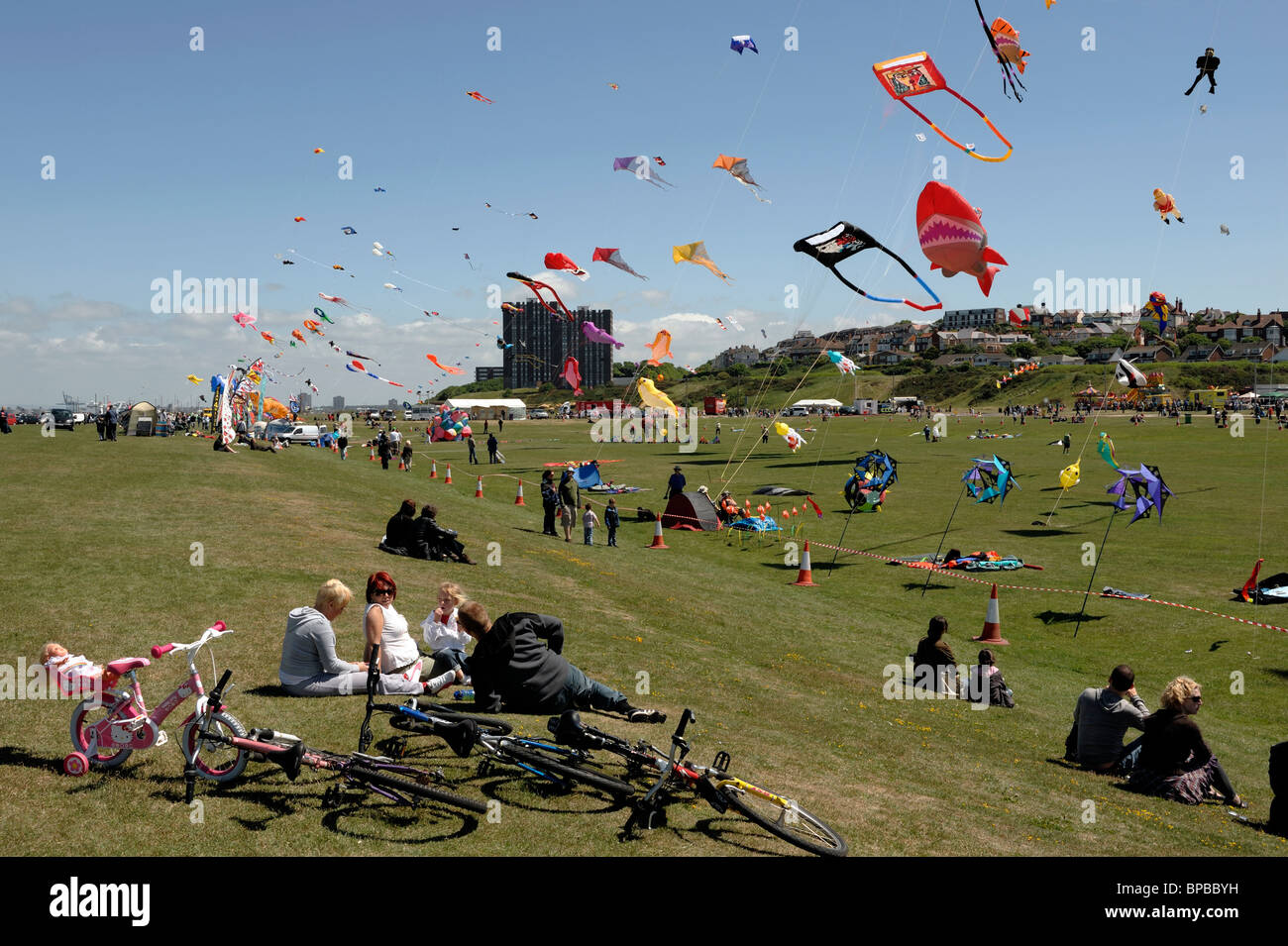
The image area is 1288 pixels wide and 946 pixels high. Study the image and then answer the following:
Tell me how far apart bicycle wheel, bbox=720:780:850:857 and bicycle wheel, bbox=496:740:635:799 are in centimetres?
91

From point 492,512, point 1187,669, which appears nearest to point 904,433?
point 492,512

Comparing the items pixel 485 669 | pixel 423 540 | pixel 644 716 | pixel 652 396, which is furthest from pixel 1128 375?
pixel 485 669

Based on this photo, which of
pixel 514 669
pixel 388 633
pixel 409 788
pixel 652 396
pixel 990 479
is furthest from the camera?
pixel 652 396

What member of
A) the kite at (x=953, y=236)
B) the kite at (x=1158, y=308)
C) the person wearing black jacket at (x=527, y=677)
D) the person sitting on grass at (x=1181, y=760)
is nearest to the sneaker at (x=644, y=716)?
the person wearing black jacket at (x=527, y=677)

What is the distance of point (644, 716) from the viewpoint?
364 inches

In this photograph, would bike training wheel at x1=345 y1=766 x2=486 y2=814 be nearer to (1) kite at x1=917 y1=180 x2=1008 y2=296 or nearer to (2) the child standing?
(1) kite at x1=917 y1=180 x2=1008 y2=296

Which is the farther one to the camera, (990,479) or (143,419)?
(143,419)

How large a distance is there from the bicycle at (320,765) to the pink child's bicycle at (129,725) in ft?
0.23

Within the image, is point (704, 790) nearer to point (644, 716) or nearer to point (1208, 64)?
point (644, 716)

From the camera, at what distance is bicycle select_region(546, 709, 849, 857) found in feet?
22.4

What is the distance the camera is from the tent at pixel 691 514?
31.8m

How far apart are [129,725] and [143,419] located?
5726 cm

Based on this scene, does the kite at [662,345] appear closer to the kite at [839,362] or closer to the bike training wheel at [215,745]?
the kite at [839,362]

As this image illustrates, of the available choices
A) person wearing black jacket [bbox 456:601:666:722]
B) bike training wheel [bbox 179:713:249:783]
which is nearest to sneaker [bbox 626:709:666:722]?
person wearing black jacket [bbox 456:601:666:722]
